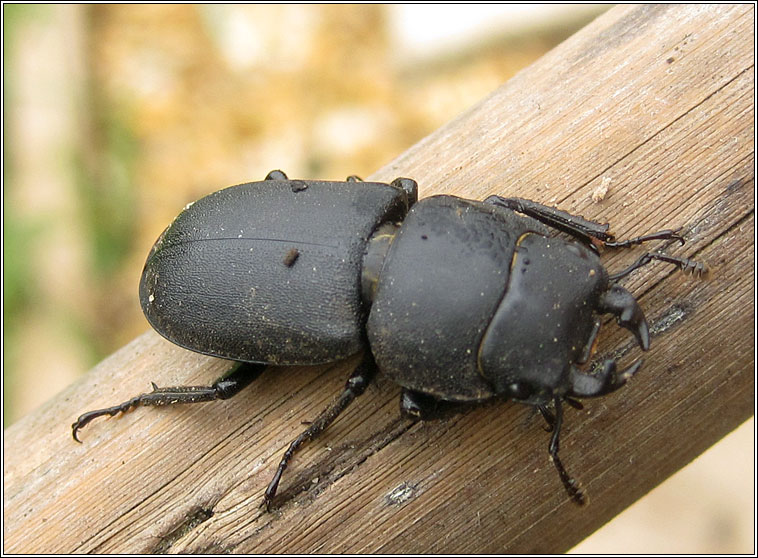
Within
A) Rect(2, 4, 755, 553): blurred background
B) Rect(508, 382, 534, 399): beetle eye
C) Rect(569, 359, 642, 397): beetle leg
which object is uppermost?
Rect(2, 4, 755, 553): blurred background

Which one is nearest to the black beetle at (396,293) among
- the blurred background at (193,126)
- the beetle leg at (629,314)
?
the beetle leg at (629,314)

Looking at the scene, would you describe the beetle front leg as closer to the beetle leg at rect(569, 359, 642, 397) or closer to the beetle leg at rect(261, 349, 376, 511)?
the beetle leg at rect(569, 359, 642, 397)

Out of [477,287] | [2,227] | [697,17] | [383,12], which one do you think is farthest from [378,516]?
[383,12]

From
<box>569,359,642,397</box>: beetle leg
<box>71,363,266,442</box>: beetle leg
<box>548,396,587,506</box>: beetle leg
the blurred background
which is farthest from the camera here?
the blurred background

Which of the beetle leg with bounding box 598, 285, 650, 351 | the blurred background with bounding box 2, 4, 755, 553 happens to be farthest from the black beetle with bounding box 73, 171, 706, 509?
the blurred background with bounding box 2, 4, 755, 553

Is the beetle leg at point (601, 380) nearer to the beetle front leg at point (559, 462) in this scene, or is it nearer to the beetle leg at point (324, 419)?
the beetle front leg at point (559, 462)

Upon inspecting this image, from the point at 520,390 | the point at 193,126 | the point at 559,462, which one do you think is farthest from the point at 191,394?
the point at 193,126
